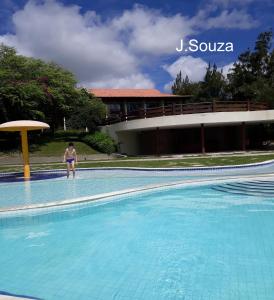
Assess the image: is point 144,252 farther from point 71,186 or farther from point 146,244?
point 71,186

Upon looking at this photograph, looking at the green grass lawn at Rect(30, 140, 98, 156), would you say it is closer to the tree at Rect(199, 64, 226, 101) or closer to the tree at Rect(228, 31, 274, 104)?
the tree at Rect(228, 31, 274, 104)

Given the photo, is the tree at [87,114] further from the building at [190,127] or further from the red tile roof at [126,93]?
the red tile roof at [126,93]

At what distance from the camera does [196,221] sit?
786cm

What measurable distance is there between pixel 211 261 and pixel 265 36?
4368cm

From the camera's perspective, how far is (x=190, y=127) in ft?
95.5

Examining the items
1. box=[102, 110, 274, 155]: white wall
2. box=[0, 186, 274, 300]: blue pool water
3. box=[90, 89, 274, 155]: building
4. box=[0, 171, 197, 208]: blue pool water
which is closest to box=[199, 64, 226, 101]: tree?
box=[90, 89, 274, 155]: building

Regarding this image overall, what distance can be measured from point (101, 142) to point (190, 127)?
699cm

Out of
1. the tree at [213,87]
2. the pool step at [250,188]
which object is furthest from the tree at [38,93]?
the pool step at [250,188]

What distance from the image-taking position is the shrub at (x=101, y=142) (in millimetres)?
28375

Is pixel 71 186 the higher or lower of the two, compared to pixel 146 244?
higher

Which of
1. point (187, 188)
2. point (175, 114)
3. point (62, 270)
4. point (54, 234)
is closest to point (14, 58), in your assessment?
Answer: point (175, 114)

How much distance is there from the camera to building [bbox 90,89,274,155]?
24.3 metres

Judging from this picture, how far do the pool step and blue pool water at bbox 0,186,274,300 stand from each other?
2.40ft

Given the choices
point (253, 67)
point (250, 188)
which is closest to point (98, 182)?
point (250, 188)
